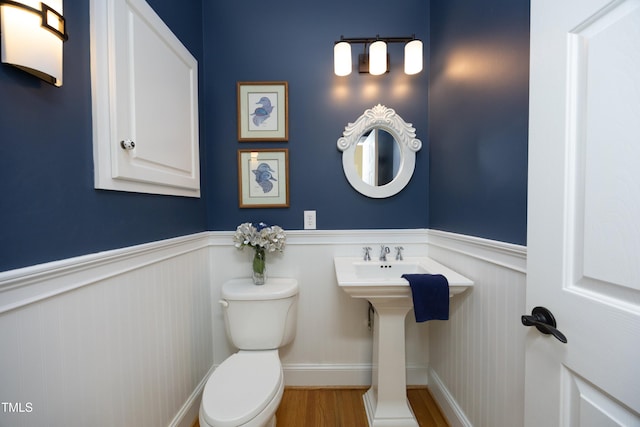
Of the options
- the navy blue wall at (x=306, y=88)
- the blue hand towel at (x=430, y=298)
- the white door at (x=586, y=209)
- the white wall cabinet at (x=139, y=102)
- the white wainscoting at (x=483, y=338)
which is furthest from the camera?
the navy blue wall at (x=306, y=88)

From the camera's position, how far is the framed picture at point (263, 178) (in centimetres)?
165

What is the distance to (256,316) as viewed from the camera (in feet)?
4.65

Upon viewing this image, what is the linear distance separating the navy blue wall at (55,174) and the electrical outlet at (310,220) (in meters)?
0.93

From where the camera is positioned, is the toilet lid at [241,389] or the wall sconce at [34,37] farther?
Result: the toilet lid at [241,389]

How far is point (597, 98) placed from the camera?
1.71 ft

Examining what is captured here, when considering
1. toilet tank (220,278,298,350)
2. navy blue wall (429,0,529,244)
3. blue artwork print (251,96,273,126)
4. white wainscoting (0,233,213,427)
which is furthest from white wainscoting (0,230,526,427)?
blue artwork print (251,96,273,126)

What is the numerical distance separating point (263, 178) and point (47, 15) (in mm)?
1117

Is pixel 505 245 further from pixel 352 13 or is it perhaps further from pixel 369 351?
pixel 352 13

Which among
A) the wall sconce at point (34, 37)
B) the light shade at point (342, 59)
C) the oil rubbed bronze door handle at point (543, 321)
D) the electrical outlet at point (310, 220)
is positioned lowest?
the oil rubbed bronze door handle at point (543, 321)

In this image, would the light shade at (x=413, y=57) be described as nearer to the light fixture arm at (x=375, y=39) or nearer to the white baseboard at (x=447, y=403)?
the light fixture arm at (x=375, y=39)

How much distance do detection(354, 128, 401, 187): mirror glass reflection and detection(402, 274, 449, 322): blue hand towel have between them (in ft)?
2.43

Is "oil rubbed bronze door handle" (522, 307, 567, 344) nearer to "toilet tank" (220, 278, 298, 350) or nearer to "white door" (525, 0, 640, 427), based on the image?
"white door" (525, 0, 640, 427)

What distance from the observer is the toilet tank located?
1.41 meters

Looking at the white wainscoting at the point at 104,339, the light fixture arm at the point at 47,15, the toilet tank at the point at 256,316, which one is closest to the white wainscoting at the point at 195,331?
the white wainscoting at the point at 104,339
